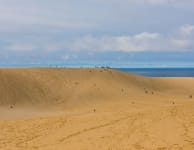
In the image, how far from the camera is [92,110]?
19.4m

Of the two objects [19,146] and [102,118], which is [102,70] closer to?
[102,118]

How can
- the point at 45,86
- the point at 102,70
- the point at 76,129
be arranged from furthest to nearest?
the point at 102,70 → the point at 45,86 → the point at 76,129

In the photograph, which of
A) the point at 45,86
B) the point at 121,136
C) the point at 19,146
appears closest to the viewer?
the point at 19,146

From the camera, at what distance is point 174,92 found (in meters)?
27.1

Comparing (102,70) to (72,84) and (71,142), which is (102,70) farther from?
(71,142)

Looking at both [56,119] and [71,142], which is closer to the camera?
[71,142]

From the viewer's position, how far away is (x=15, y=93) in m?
21.0

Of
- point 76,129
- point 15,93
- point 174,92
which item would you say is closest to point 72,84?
point 15,93

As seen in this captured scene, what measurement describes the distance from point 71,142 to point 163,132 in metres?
2.74

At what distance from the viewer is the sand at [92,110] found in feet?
33.8

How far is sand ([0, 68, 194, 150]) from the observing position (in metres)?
10.3

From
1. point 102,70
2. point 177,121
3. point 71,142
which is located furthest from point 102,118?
point 102,70

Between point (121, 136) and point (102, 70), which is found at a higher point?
point (102, 70)

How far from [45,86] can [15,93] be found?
7.41 ft
